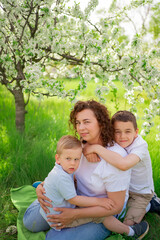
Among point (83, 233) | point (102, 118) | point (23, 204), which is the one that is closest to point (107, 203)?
point (83, 233)

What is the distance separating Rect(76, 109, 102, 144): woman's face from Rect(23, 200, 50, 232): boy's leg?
3.05 ft

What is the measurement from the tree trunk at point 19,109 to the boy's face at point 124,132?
8.34 ft

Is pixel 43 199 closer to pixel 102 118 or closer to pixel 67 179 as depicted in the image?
pixel 67 179

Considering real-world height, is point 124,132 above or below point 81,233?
above

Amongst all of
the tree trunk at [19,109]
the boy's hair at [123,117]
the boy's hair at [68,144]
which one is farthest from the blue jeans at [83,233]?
the tree trunk at [19,109]

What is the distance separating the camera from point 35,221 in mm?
2365

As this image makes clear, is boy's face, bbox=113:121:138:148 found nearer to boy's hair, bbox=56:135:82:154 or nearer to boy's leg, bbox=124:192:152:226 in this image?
A: boy's hair, bbox=56:135:82:154

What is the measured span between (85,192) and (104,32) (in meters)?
2.37

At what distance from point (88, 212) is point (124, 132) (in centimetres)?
83

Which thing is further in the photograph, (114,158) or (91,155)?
(91,155)

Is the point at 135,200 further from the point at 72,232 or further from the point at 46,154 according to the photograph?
the point at 46,154

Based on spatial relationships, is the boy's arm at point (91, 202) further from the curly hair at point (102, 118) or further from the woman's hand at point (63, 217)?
the curly hair at point (102, 118)

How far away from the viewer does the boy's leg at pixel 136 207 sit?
96.4 inches

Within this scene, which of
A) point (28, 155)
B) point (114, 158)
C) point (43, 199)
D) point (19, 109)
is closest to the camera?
point (114, 158)
